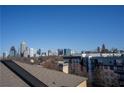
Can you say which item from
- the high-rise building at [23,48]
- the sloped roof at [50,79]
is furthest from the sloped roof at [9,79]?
the high-rise building at [23,48]

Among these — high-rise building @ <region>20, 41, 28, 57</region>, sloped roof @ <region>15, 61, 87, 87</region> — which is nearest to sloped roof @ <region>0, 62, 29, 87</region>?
sloped roof @ <region>15, 61, 87, 87</region>

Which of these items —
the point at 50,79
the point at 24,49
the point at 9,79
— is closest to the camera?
the point at 9,79

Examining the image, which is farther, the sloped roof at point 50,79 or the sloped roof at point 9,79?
the sloped roof at point 50,79

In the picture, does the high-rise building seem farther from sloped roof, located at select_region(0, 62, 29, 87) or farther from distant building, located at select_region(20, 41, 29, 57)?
sloped roof, located at select_region(0, 62, 29, 87)

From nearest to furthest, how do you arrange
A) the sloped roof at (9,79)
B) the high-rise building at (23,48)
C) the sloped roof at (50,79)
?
the sloped roof at (9,79), the sloped roof at (50,79), the high-rise building at (23,48)

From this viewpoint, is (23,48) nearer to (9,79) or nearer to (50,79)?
(50,79)

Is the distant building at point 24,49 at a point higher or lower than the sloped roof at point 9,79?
higher

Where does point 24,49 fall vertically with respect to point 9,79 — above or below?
above

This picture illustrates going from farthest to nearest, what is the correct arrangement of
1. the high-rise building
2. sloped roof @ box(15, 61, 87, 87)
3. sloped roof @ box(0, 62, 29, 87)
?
the high-rise building, sloped roof @ box(15, 61, 87, 87), sloped roof @ box(0, 62, 29, 87)

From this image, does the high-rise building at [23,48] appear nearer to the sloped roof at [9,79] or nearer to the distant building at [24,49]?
the distant building at [24,49]

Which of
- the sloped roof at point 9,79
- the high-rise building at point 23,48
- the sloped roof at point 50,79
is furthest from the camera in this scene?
the high-rise building at point 23,48

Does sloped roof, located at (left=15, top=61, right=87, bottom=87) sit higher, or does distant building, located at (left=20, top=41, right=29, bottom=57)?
distant building, located at (left=20, top=41, right=29, bottom=57)

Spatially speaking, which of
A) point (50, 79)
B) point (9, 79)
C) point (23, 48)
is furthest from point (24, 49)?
point (9, 79)
